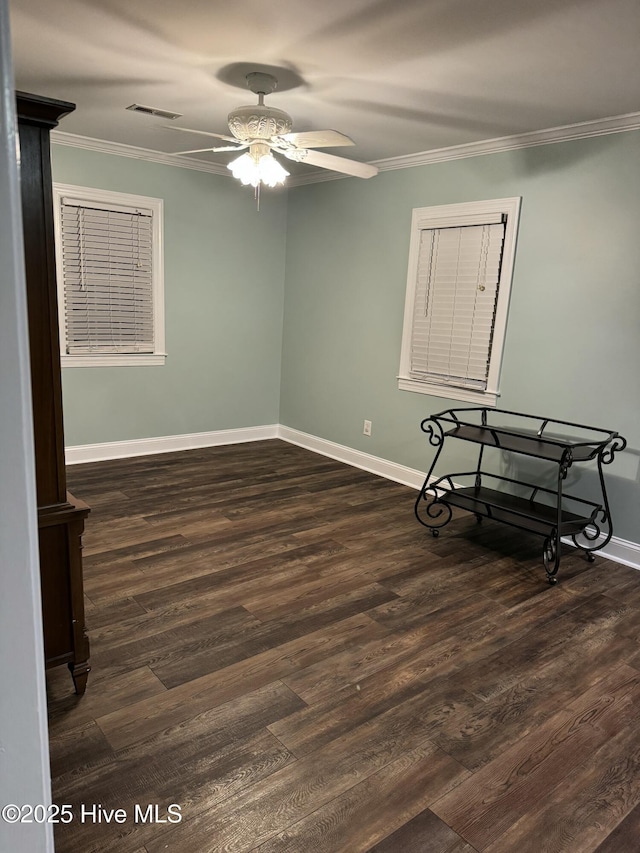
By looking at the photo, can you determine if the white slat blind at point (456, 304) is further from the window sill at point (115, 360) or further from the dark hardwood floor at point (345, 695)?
the window sill at point (115, 360)

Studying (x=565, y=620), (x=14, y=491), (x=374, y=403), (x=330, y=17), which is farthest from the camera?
(x=374, y=403)

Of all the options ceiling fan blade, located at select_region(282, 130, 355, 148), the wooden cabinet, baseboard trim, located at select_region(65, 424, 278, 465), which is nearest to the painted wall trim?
baseboard trim, located at select_region(65, 424, 278, 465)

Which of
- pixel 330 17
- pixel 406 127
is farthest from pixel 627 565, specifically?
pixel 330 17

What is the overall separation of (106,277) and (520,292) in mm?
3050

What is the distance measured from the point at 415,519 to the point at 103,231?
124 inches

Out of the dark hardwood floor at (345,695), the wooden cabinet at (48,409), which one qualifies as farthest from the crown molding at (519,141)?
the wooden cabinet at (48,409)

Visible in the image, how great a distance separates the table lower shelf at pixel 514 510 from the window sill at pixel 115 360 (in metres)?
2.68

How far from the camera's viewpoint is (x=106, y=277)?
175 inches

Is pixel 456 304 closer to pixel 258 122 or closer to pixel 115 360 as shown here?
pixel 258 122

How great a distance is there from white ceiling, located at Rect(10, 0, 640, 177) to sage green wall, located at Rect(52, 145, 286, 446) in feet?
3.43

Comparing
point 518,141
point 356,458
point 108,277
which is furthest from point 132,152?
point 356,458

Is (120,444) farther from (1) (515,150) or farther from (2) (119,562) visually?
(1) (515,150)

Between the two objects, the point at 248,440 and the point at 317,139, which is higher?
the point at 317,139

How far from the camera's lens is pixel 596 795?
5.59 ft
